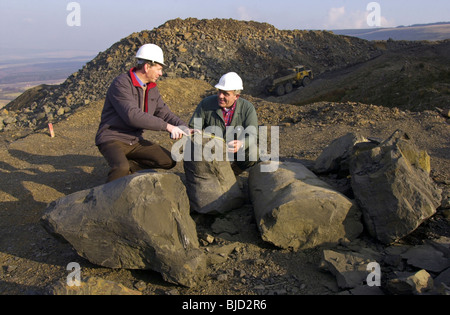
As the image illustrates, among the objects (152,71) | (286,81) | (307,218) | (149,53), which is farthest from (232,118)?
(286,81)

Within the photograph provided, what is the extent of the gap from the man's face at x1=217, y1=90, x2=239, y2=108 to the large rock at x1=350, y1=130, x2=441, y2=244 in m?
1.76

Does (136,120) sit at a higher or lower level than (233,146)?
higher

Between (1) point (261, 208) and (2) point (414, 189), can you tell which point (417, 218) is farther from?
(1) point (261, 208)

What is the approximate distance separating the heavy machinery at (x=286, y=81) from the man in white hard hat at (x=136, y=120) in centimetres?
1577

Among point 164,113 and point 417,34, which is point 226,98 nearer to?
point 164,113

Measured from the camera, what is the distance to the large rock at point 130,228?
10.5 ft

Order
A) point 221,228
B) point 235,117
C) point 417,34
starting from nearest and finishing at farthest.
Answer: point 221,228
point 235,117
point 417,34

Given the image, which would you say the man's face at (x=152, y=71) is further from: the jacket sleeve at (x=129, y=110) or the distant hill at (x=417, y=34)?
the distant hill at (x=417, y=34)

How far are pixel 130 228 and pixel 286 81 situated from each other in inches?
734

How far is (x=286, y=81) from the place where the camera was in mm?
20719

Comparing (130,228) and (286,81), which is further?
(286,81)

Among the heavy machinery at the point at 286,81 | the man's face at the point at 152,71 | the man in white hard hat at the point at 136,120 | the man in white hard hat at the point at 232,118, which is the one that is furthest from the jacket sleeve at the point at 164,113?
the heavy machinery at the point at 286,81

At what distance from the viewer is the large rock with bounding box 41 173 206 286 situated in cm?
Answer: 321

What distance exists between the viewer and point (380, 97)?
14.7 m
